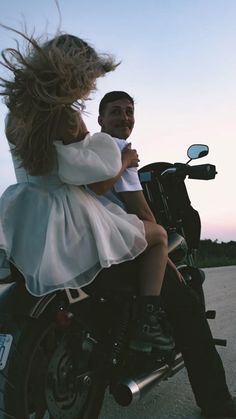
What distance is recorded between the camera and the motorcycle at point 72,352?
2.13 metres

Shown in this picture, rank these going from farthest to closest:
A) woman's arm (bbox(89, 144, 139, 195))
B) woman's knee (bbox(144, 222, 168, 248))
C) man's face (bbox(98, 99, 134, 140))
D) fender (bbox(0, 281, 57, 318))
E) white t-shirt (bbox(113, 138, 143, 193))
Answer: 1. man's face (bbox(98, 99, 134, 140))
2. white t-shirt (bbox(113, 138, 143, 193))
3. woman's knee (bbox(144, 222, 168, 248))
4. woman's arm (bbox(89, 144, 139, 195))
5. fender (bbox(0, 281, 57, 318))

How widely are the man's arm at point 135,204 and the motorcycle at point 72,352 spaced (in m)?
0.28

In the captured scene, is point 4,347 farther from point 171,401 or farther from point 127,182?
point 171,401

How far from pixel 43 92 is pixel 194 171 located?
1.51m

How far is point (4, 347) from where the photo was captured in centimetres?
213

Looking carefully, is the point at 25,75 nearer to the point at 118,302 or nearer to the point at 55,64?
the point at 55,64

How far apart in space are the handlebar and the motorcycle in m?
0.61

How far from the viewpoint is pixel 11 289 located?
93.2 inches

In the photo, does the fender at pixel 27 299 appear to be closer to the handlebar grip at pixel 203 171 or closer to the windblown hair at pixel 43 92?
the windblown hair at pixel 43 92

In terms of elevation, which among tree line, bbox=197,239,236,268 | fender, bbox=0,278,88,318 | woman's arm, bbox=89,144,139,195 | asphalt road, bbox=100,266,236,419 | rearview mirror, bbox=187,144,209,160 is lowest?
tree line, bbox=197,239,236,268

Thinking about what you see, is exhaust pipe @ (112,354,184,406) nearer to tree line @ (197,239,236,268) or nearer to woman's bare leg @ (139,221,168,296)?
woman's bare leg @ (139,221,168,296)

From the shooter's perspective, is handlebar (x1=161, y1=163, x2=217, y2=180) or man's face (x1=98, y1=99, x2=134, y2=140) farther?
handlebar (x1=161, y1=163, x2=217, y2=180)

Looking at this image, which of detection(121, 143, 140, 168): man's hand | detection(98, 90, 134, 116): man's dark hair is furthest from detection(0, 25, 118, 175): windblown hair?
detection(98, 90, 134, 116): man's dark hair

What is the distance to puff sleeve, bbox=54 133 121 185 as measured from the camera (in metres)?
2.31
